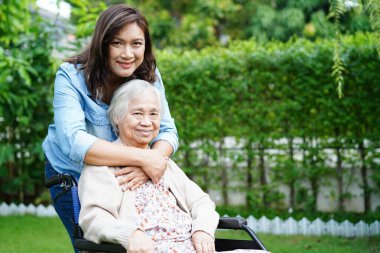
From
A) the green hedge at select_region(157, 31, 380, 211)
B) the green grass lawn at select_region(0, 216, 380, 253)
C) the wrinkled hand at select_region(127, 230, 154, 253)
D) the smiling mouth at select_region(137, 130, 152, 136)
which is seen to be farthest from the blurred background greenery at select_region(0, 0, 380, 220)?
the wrinkled hand at select_region(127, 230, 154, 253)

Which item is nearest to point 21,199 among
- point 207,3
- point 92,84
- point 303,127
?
point 303,127

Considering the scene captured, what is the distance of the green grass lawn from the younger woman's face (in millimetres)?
2743

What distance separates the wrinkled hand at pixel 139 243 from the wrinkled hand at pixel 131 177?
0.88ft

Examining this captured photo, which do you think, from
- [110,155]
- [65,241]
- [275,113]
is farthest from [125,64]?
[275,113]

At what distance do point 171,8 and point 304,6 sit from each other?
337cm

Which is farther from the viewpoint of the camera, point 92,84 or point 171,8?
point 171,8

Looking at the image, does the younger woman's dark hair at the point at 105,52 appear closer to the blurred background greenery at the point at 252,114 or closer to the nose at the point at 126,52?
the nose at the point at 126,52

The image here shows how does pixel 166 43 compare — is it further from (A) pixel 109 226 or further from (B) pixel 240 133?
(A) pixel 109 226

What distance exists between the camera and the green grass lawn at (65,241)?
211 inches

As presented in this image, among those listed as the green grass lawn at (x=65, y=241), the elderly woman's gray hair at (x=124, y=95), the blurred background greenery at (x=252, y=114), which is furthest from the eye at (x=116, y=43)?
the blurred background greenery at (x=252, y=114)

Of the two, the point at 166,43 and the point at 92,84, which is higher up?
the point at 166,43

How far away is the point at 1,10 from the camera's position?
6488mm

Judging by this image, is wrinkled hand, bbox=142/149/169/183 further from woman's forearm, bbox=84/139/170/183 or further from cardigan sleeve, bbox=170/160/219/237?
cardigan sleeve, bbox=170/160/219/237

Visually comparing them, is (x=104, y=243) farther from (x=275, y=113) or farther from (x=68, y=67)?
(x=275, y=113)
